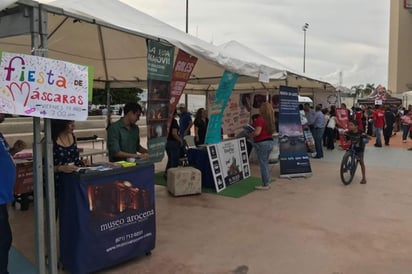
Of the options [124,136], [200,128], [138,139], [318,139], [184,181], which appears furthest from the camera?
[318,139]

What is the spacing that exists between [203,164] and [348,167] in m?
3.08

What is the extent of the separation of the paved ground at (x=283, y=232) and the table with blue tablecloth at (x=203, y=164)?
622mm

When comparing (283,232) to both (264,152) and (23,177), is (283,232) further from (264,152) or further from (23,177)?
(23,177)

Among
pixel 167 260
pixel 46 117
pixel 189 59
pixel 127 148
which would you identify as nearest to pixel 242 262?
pixel 167 260

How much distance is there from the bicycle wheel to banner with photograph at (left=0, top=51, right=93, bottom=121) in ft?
20.8

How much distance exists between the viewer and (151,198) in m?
4.21

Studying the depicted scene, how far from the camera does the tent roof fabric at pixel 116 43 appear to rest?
438 centimetres

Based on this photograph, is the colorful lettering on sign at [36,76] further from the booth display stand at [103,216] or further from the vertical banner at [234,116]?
the vertical banner at [234,116]

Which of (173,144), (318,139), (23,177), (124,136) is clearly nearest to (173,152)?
(173,144)

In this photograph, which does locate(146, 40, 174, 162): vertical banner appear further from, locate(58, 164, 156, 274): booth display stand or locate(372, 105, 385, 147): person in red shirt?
locate(372, 105, 385, 147): person in red shirt

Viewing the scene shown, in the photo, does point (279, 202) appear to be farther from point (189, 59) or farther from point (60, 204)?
point (60, 204)

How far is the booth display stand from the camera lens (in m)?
3.60

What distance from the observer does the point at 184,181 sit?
23.5 ft

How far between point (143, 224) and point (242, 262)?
110 centimetres
